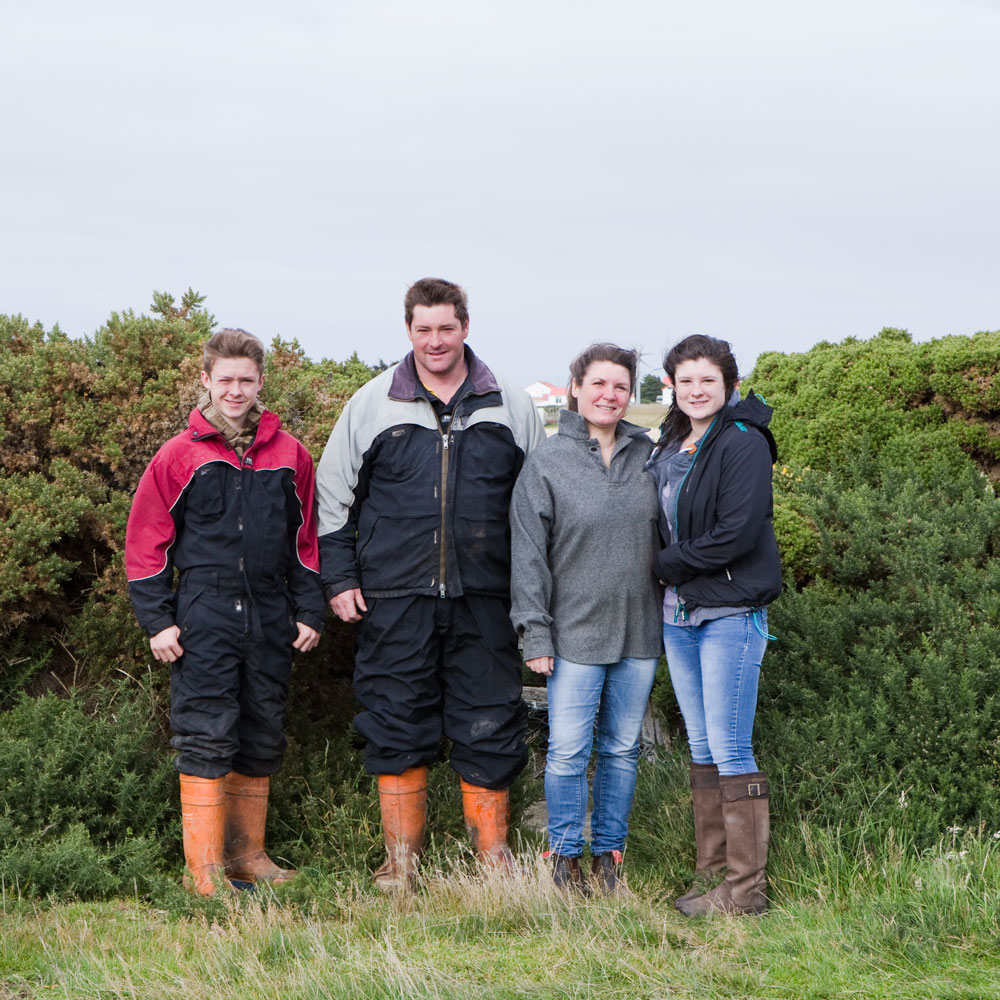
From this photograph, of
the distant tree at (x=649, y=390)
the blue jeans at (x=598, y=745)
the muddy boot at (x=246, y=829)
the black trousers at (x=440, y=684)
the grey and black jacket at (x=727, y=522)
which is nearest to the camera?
A: the grey and black jacket at (x=727, y=522)

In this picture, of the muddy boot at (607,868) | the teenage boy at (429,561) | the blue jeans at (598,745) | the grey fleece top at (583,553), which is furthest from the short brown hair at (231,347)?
the muddy boot at (607,868)

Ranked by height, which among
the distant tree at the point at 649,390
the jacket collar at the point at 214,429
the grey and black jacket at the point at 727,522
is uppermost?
the distant tree at the point at 649,390

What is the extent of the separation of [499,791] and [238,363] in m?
2.18

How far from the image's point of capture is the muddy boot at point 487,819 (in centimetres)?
476

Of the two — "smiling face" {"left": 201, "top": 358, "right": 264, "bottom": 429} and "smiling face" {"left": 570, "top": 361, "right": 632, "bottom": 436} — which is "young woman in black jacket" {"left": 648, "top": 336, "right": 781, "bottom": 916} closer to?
"smiling face" {"left": 570, "top": 361, "right": 632, "bottom": 436}

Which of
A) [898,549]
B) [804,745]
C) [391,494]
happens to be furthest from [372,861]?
[898,549]

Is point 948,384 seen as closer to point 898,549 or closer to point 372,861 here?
point 898,549

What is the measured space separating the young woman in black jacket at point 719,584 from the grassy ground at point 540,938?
0.32m

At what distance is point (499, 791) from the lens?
4777mm

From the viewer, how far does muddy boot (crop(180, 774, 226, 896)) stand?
4.61 metres

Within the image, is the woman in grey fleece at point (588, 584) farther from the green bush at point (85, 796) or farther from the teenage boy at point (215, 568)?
the green bush at point (85, 796)

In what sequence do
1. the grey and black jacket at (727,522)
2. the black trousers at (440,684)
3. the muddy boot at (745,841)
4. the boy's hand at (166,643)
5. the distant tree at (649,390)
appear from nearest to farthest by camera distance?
the grey and black jacket at (727,522), the muddy boot at (745,841), the boy's hand at (166,643), the black trousers at (440,684), the distant tree at (649,390)

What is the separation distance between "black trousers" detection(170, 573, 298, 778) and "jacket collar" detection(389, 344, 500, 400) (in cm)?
103

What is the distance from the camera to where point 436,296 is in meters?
4.57
